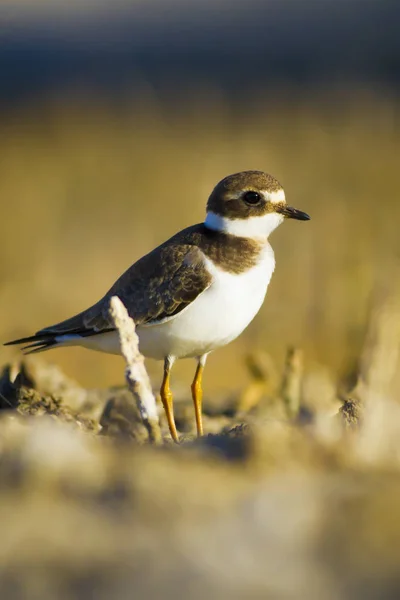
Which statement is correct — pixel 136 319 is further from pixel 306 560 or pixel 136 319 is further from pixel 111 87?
pixel 111 87

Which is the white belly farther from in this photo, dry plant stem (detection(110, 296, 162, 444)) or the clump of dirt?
the clump of dirt

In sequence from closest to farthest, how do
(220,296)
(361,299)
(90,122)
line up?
(220,296) < (361,299) < (90,122)

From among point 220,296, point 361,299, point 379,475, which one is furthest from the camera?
point 361,299

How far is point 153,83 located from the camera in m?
16.5

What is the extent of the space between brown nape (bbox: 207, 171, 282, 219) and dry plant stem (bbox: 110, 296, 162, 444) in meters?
1.80

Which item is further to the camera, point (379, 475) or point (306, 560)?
point (379, 475)

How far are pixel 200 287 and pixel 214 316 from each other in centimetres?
12

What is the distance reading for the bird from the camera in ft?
15.0

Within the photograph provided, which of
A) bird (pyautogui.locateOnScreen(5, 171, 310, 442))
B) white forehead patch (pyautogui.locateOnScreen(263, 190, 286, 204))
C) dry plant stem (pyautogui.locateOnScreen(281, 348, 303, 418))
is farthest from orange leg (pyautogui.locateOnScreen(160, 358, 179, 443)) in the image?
white forehead patch (pyautogui.locateOnScreen(263, 190, 286, 204))

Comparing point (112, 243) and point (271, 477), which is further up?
point (271, 477)

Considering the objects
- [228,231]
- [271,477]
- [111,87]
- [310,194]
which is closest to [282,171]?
[310,194]

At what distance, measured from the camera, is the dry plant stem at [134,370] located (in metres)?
3.01

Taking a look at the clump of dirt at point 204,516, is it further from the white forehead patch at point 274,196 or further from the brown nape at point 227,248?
the white forehead patch at point 274,196

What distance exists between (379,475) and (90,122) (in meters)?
12.9
